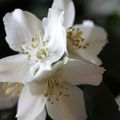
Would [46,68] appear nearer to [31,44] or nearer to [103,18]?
[31,44]

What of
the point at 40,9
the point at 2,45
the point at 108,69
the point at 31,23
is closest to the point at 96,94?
the point at 31,23

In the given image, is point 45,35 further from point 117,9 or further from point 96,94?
point 117,9

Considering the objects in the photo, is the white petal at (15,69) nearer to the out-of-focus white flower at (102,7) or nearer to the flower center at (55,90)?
the flower center at (55,90)

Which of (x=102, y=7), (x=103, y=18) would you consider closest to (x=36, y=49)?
(x=103, y=18)

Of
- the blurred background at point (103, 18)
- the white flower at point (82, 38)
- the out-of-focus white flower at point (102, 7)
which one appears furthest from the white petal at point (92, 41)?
the out-of-focus white flower at point (102, 7)

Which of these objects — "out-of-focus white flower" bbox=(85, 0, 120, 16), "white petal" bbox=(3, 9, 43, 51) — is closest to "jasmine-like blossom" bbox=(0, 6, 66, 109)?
"white petal" bbox=(3, 9, 43, 51)
